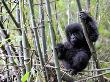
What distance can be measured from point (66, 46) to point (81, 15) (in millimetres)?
975

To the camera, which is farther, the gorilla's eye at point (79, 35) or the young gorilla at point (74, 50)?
the gorilla's eye at point (79, 35)

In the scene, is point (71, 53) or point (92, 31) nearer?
point (92, 31)

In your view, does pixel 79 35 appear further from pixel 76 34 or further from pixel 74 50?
pixel 74 50

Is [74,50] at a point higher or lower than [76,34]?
lower

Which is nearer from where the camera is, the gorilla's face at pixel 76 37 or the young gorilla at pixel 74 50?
the young gorilla at pixel 74 50

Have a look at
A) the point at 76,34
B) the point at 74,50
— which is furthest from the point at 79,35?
the point at 74,50

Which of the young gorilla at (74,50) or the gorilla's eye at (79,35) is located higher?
the gorilla's eye at (79,35)

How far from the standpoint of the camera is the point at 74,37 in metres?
2.41

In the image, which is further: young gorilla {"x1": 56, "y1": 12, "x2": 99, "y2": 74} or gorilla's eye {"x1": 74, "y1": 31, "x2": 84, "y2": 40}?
gorilla's eye {"x1": 74, "y1": 31, "x2": 84, "y2": 40}

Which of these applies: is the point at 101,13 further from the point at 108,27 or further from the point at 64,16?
the point at 108,27

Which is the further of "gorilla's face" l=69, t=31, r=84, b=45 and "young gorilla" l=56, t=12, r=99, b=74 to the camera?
"gorilla's face" l=69, t=31, r=84, b=45

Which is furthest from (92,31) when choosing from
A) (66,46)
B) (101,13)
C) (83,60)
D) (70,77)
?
(101,13)

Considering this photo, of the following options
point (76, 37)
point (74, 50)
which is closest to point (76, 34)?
point (76, 37)

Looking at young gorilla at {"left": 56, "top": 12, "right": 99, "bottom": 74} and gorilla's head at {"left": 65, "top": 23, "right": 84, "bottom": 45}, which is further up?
gorilla's head at {"left": 65, "top": 23, "right": 84, "bottom": 45}
